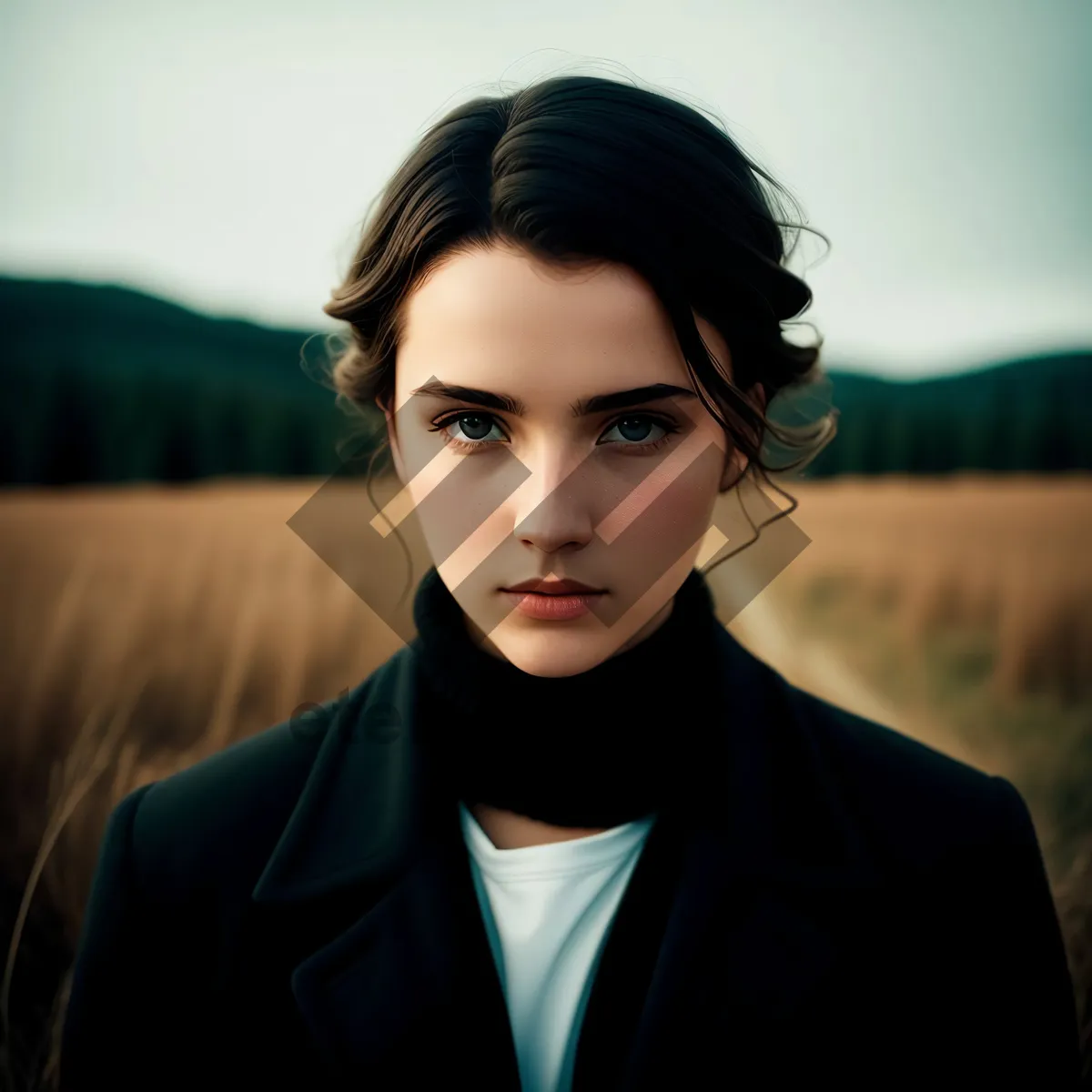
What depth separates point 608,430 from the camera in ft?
3.16

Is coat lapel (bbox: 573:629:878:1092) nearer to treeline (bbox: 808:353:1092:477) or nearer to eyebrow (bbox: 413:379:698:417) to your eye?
eyebrow (bbox: 413:379:698:417)

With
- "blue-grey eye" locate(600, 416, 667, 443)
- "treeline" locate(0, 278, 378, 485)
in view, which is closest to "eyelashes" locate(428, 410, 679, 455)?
"blue-grey eye" locate(600, 416, 667, 443)

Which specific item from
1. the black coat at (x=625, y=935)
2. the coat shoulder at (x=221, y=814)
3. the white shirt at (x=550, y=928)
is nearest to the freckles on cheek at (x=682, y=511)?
the black coat at (x=625, y=935)

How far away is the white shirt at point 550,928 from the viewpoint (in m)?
0.96

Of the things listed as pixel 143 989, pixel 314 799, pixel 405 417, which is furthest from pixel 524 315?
pixel 143 989

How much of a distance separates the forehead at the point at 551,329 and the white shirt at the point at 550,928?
1.88 ft

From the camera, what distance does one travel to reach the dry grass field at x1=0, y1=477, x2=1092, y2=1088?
1.56m

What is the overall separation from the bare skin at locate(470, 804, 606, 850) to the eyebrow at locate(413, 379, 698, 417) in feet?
1.69

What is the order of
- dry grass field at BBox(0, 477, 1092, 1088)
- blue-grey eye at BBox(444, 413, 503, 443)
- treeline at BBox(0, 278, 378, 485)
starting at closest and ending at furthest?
blue-grey eye at BBox(444, 413, 503, 443) < dry grass field at BBox(0, 477, 1092, 1088) < treeline at BBox(0, 278, 378, 485)

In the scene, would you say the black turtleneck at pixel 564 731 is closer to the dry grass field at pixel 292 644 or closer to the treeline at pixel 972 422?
Answer: the dry grass field at pixel 292 644

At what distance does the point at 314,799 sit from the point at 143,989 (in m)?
0.31

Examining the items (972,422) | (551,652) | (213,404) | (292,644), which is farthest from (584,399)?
(213,404)

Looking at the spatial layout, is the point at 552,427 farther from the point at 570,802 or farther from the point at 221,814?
the point at 221,814

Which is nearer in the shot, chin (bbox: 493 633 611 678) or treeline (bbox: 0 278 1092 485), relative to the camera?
chin (bbox: 493 633 611 678)
